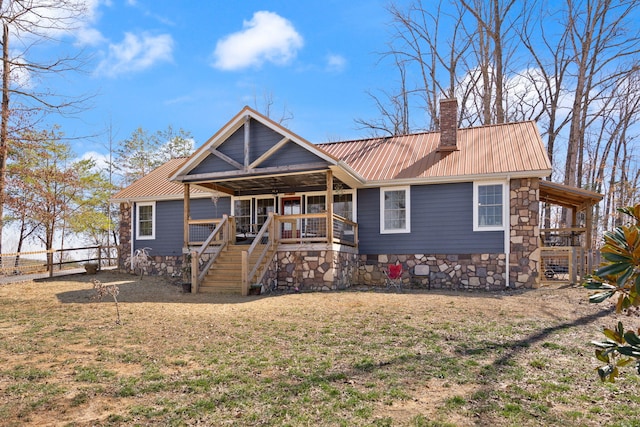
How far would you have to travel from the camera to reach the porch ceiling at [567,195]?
488 inches

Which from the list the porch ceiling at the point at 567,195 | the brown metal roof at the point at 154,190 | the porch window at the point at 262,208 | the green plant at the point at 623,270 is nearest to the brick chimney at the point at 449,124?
the porch ceiling at the point at 567,195

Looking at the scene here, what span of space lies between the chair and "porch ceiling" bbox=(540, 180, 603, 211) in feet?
15.3

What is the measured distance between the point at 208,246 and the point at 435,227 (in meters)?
6.62

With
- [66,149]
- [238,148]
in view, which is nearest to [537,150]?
[238,148]

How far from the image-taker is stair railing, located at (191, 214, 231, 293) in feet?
38.1

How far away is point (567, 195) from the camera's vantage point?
536 inches

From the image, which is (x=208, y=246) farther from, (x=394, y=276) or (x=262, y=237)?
(x=394, y=276)

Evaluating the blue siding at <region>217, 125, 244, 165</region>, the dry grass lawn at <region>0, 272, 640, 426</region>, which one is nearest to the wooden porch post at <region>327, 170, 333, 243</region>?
the blue siding at <region>217, 125, 244, 165</region>

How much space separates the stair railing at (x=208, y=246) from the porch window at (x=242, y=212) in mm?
1751

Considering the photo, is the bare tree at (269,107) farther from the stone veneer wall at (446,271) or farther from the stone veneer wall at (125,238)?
the stone veneer wall at (446,271)

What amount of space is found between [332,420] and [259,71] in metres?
23.0

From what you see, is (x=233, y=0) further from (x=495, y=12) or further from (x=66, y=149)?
(x=66, y=149)

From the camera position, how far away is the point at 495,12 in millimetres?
20672

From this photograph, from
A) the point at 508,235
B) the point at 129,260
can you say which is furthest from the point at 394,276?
the point at 129,260
